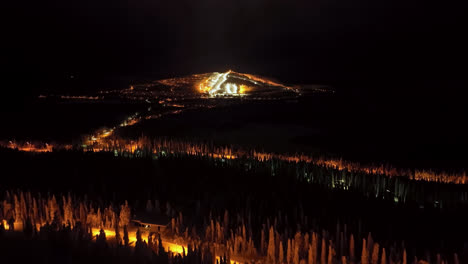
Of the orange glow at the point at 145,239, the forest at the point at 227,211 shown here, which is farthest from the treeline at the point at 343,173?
the orange glow at the point at 145,239

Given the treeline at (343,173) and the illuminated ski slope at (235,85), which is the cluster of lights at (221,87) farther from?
the treeline at (343,173)

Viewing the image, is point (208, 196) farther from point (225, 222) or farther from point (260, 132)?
point (260, 132)

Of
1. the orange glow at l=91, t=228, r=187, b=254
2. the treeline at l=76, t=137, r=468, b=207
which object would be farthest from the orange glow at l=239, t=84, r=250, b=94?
the orange glow at l=91, t=228, r=187, b=254

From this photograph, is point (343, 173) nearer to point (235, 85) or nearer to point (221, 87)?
point (235, 85)

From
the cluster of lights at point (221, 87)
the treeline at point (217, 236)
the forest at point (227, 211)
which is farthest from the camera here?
the cluster of lights at point (221, 87)

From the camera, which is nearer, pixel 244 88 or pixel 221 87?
pixel 244 88

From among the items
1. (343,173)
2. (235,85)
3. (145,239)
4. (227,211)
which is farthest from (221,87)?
(145,239)

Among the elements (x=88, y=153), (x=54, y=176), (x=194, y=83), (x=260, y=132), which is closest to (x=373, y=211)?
(x=54, y=176)

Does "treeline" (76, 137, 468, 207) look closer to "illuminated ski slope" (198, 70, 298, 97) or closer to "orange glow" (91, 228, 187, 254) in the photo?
"orange glow" (91, 228, 187, 254)

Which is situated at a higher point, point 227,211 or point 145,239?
point 227,211

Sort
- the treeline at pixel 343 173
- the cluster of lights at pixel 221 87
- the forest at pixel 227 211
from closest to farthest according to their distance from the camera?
the forest at pixel 227 211 → the treeline at pixel 343 173 → the cluster of lights at pixel 221 87

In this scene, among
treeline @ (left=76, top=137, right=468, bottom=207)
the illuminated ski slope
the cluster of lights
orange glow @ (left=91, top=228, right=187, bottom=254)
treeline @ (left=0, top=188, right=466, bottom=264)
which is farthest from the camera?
the cluster of lights
